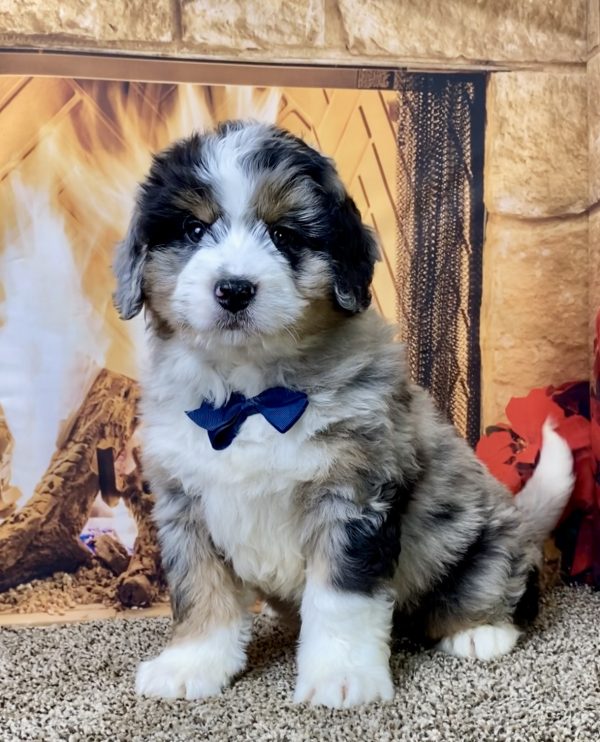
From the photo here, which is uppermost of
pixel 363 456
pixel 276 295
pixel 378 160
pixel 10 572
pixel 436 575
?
pixel 378 160

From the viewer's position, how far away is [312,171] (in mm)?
2273

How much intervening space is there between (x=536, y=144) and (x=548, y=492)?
1.42 m

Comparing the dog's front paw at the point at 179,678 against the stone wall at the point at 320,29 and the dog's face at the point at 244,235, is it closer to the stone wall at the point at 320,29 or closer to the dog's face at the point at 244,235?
the dog's face at the point at 244,235

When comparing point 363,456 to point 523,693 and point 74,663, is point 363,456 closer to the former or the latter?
point 523,693

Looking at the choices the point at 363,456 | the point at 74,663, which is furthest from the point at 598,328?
the point at 74,663

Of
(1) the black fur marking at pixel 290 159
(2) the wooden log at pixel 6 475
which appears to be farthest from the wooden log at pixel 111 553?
(1) the black fur marking at pixel 290 159

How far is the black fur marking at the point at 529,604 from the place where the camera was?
2.66 m

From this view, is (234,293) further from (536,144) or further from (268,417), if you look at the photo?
(536,144)

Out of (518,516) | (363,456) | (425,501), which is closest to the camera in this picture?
(363,456)

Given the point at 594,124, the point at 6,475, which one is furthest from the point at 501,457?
the point at 6,475

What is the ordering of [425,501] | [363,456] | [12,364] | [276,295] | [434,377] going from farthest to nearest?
[434,377]
[12,364]
[425,501]
[363,456]
[276,295]

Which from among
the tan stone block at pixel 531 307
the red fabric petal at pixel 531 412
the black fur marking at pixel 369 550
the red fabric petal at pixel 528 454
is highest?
the tan stone block at pixel 531 307

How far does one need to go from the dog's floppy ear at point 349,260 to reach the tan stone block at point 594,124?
56.6 inches

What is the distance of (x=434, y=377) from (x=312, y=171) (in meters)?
1.33
